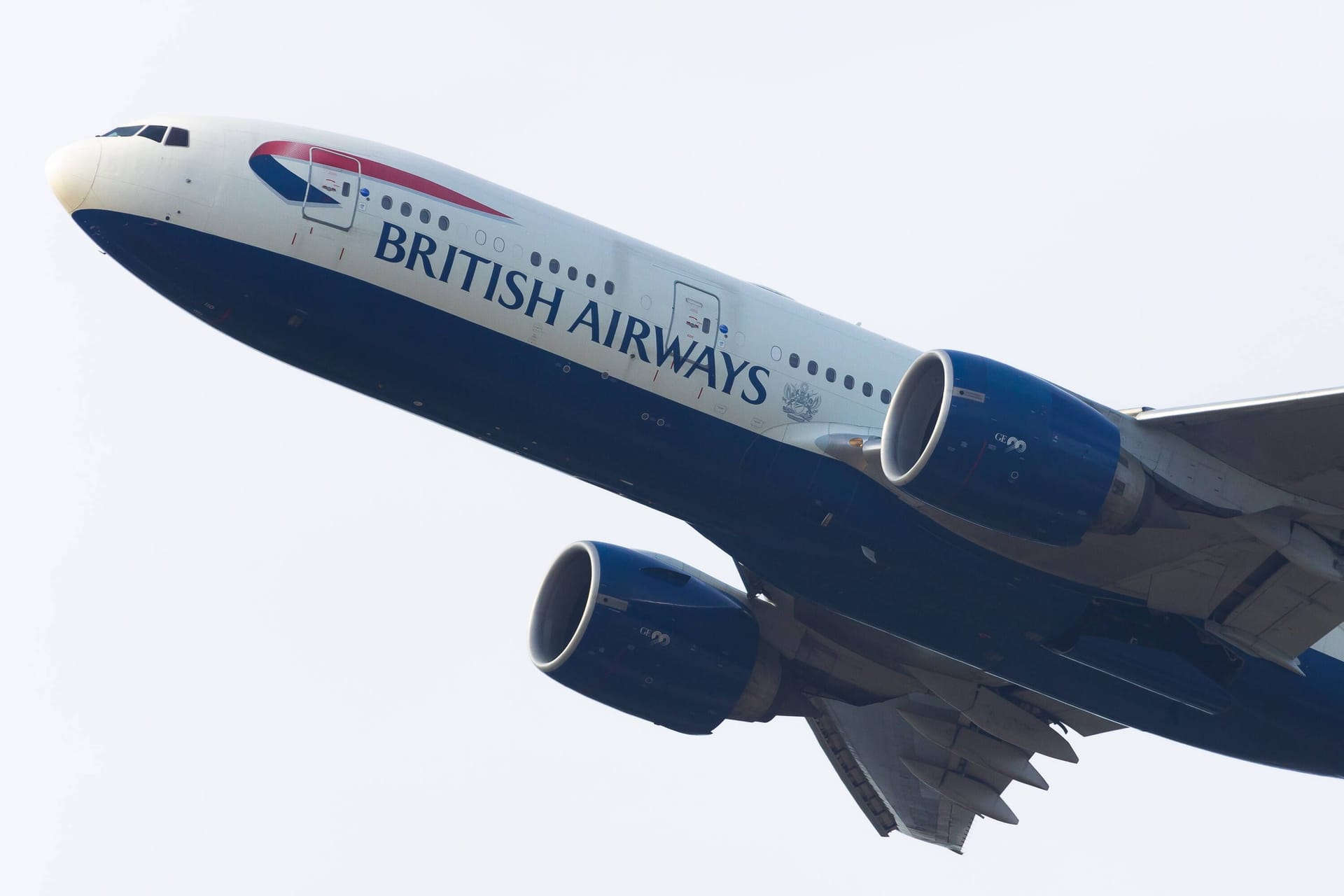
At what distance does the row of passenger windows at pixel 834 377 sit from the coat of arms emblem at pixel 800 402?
1.04 feet

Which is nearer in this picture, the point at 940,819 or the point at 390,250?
the point at 390,250

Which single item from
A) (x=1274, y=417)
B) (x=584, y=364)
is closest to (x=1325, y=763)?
(x=1274, y=417)

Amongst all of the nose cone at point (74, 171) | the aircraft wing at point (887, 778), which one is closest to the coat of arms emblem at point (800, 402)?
the aircraft wing at point (887, 778)

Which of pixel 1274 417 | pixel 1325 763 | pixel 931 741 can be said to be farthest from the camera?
pixel 931 741

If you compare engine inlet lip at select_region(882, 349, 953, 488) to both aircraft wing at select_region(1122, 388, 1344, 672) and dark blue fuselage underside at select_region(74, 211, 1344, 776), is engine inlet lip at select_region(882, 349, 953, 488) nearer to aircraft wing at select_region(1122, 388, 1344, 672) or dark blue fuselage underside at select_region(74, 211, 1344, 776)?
dark blue fuselage underside at select_region(74, 211, 1344, 776)

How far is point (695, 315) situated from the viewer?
90.2ft

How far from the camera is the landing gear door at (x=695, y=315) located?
89.6 ft

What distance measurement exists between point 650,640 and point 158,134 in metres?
11.7

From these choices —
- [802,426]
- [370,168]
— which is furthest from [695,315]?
[370,168]

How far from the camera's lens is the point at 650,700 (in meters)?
32.1

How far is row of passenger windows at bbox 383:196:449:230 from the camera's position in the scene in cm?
2631

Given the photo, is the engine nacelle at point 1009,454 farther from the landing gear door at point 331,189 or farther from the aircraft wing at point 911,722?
the landing gear door at point 331,189

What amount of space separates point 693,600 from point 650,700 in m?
1.86

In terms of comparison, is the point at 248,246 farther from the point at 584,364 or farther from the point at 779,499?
the point at 779,499
